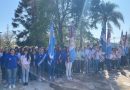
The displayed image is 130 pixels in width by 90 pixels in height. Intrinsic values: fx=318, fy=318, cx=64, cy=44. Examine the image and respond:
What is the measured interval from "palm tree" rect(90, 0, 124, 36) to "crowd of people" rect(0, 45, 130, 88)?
14.7 m

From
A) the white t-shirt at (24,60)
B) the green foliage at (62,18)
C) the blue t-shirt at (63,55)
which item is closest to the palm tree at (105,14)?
the green foliage at (62,18)

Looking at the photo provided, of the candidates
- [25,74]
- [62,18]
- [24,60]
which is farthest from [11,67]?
[62,18]

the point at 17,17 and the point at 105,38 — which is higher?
the point at 17,17

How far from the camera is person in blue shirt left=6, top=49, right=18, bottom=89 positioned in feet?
46.1

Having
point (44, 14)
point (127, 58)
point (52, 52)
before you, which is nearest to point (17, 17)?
point (44, 14)

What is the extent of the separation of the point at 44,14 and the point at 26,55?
19.3 m

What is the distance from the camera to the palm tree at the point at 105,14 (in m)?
36.1

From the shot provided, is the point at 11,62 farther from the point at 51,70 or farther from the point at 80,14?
the point at 80,14

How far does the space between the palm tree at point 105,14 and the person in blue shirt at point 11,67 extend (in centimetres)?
2256

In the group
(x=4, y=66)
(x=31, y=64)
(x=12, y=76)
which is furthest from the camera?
(x=31, y=64)

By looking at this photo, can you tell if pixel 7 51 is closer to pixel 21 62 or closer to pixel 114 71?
pixel 21 62

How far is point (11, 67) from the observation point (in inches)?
555

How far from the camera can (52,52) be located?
16.3 m

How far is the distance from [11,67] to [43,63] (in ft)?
8.32
